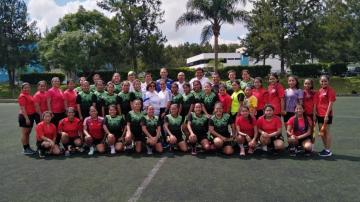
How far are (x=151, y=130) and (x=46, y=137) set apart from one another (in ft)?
7.74

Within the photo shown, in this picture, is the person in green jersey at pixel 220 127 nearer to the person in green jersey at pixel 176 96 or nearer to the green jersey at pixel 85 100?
the person in green jersey at pixel 176 96

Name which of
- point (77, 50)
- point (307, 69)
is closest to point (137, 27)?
point (77, 50)

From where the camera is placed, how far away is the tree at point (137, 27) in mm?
38625

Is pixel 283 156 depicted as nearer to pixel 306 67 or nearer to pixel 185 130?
pixel 185 130

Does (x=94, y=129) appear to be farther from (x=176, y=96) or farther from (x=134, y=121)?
(x=176, y=96)

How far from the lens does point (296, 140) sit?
8.17m

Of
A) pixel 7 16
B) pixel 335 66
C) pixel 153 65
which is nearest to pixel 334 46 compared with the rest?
pixel 335 66

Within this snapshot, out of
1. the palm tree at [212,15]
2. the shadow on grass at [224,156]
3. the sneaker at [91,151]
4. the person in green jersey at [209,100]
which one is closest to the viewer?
the shadow on grass at [224,156]

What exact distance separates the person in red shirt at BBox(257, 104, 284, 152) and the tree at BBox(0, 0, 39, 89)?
3562 cm

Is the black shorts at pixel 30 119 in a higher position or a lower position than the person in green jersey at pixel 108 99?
lower

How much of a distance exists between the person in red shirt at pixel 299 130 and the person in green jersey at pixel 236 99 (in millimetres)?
1231

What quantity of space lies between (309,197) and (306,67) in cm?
3560

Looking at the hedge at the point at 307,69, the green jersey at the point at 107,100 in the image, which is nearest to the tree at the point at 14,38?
the hedge at the point at 307,69

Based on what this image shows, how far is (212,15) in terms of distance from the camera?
31859 mm
